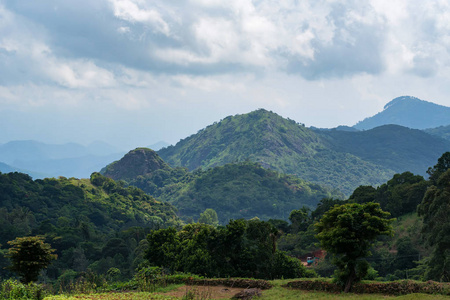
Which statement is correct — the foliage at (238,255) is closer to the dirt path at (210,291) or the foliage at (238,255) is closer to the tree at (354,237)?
the dirt path at (210,291)

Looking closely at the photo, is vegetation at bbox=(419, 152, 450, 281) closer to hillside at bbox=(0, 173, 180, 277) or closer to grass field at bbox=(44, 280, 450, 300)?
grass field at bbox=(44, 280, 450, 300)

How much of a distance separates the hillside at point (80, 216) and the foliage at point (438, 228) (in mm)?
36805

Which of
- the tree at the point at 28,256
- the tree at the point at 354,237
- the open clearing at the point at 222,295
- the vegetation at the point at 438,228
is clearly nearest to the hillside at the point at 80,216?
the tree at the point at 28,256

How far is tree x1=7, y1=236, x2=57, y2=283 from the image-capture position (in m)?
23.4

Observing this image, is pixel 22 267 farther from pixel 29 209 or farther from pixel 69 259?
pixel 29 209

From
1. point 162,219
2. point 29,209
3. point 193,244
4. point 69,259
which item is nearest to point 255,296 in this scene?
point 193,244

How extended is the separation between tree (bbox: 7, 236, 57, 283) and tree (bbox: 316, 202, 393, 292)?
53.7 ft

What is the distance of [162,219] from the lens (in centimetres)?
14238

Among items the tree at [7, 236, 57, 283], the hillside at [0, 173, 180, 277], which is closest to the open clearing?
the tree at [7, 236, 57, 283]

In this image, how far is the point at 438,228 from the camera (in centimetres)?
3338

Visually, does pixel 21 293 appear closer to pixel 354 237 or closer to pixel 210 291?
pixel 210 291

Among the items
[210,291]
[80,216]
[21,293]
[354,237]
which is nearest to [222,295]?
[210,291]

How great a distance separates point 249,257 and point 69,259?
52.9m

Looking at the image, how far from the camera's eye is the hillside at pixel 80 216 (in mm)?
74625
